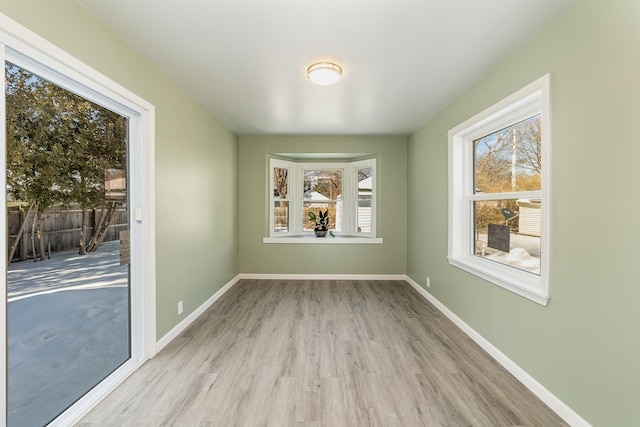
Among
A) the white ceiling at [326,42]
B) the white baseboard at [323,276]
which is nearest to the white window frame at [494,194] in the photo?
the white ceiling at [326,42]

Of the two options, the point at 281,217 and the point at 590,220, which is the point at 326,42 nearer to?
the point at 590,220

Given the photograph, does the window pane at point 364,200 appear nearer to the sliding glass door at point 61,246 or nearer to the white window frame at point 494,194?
the white window frame at point 494,194

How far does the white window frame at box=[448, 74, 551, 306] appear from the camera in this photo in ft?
5.98

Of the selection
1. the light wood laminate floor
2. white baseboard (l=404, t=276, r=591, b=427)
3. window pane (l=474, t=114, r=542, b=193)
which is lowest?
the light wood laminate floor

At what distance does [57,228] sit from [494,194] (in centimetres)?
321

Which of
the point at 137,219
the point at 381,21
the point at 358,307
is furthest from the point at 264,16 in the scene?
the point at 358,307

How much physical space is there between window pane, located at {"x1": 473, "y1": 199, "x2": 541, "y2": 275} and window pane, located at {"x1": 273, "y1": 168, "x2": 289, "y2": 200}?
3.14 m

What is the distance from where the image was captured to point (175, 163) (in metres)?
2.72

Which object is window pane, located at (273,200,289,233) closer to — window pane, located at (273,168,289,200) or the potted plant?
window pane, located at (273,168,289,200)

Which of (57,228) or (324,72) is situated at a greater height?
(324,72)

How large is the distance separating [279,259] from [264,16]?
3.68m

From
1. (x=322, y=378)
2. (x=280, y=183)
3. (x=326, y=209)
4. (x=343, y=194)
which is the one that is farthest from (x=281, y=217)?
(x=322, y=378)

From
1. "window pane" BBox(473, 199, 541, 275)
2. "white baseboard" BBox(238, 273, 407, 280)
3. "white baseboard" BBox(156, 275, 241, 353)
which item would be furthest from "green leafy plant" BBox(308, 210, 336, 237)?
"window pane" BBox(473, 199, 541, 275)

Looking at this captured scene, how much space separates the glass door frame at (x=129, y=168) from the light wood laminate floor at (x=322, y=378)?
0.12 metres
